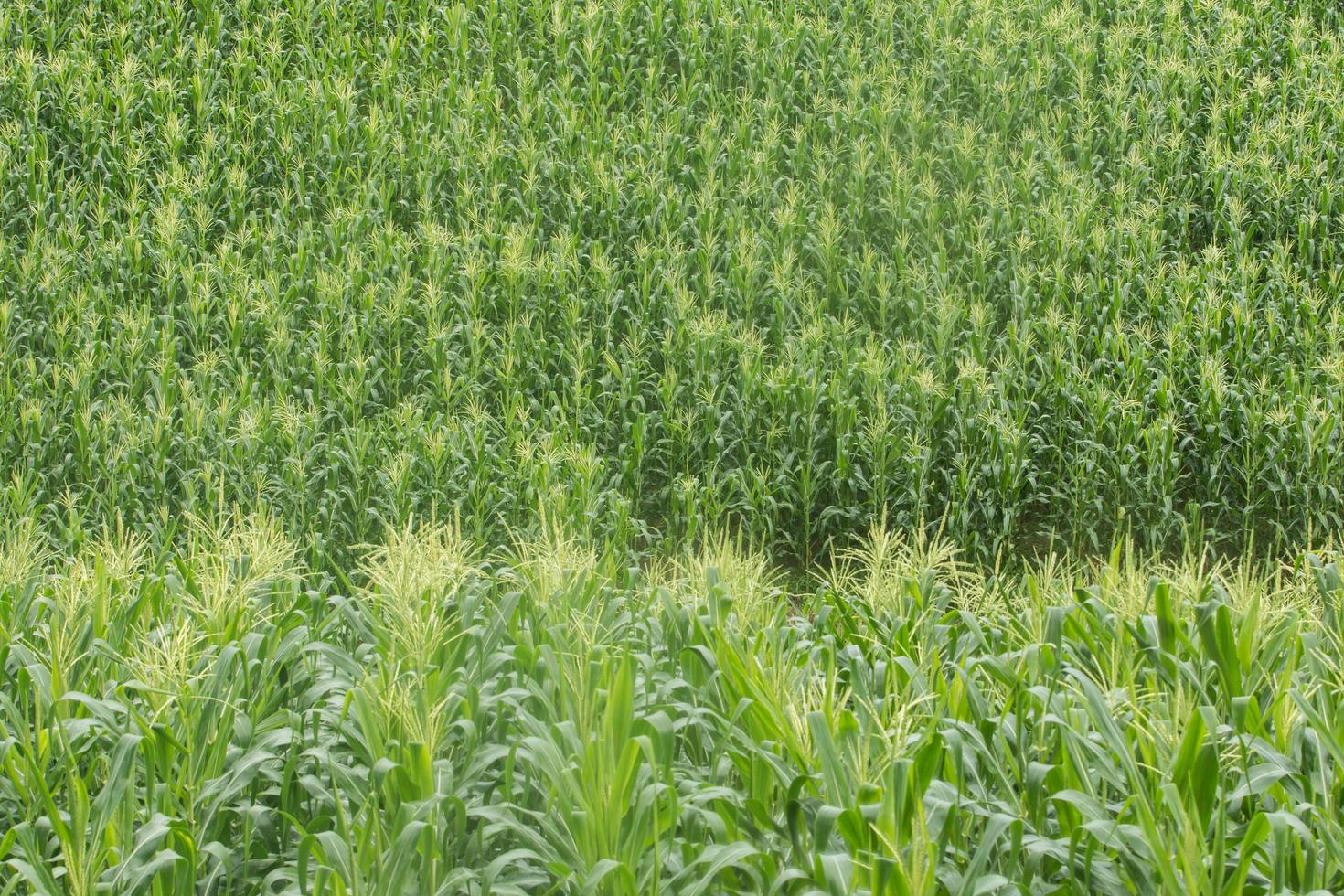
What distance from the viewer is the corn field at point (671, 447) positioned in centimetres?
275

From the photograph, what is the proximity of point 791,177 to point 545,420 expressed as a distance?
4.03m

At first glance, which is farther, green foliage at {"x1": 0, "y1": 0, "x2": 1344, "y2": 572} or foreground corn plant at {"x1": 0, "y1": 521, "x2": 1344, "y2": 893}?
green foliage at {"x1": 0, "y1": 0, "x2": 1344, "y2": 572}

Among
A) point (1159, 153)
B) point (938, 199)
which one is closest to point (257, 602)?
point (938, 199)

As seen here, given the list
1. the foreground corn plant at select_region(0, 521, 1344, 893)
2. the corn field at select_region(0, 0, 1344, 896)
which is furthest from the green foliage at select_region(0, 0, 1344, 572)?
the foreground corn plant at select_region(0, 521, 1344, 893)

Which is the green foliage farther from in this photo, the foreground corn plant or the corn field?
the foreground corn plant

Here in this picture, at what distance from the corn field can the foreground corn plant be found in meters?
0.02

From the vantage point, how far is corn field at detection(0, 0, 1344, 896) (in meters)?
2.75

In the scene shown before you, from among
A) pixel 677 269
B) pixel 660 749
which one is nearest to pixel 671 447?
pixel 677 269

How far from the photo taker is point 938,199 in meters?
9.77

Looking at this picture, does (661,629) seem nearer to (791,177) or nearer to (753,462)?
(753,462)

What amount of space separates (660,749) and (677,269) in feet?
21.4

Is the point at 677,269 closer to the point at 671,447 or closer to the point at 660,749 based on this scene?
the point at 671,447

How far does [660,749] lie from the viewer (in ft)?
9.30

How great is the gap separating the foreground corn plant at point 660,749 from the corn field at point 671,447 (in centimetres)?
2
